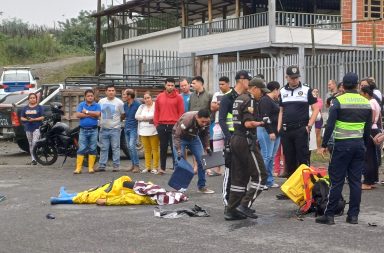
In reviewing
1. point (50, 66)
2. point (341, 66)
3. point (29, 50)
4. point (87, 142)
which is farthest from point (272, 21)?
point (29, 50)

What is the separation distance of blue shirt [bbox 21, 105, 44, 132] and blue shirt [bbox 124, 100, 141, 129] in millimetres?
2582

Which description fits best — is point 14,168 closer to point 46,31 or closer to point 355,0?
point 355,0

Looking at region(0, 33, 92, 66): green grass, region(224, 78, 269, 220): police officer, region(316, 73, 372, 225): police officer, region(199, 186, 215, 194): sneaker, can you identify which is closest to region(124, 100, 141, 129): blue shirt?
region(199, 186, 215, 194): sneaker

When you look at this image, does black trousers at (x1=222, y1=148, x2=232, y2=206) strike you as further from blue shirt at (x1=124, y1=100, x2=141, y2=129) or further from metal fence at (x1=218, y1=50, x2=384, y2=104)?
metal fence at (x1=218, y1=50, x2=384, y2=104)

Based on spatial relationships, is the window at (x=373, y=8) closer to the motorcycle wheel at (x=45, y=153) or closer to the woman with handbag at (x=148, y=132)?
the woman with handbag at (x=148, y=132)

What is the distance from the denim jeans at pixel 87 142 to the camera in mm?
14234

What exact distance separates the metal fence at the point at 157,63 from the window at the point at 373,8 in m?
7.20

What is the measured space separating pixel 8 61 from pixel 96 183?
45090mm

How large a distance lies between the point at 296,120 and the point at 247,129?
196 cm

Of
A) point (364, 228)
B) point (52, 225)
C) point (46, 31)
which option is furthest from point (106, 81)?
point (46, 31)

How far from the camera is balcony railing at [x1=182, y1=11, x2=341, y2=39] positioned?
25922 mm

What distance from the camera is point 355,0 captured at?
2650 centimetres

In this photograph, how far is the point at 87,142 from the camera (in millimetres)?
14297

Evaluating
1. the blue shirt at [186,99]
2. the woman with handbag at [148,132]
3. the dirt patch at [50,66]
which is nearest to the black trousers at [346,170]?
the blue shirt at [186,99]
